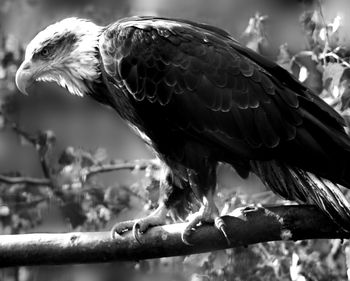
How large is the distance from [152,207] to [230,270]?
0.63 metres

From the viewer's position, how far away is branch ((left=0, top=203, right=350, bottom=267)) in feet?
19.7

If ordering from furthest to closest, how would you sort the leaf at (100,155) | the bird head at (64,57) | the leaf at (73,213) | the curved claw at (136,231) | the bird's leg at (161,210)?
the leaf at (100,155) < the leaf at (73,213) < the bird head at (64,57) < the bird's leg at (161,210) < the curved claw at (136,231)

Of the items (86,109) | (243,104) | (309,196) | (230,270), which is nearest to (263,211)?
(309,196)

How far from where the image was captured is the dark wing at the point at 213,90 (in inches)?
251

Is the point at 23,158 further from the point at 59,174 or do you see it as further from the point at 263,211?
the point at 263,211

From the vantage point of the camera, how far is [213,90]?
6520 millimetres

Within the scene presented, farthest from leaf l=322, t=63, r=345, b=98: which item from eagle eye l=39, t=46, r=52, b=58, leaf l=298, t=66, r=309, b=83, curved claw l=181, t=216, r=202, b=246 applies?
eagle eye l=39, t=46, r=52, b=58

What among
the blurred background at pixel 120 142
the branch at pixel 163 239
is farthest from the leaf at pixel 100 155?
the branch at pixel 163 239

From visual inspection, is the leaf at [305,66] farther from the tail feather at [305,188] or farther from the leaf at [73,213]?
the leaf at [73,213]

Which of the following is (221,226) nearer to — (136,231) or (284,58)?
(136,231)

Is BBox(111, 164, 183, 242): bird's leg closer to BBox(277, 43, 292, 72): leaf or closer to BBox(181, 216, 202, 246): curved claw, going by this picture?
BBox(181, 216, 202, 246): curved claw

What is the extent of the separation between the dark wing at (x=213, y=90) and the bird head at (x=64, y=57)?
0.24 metres

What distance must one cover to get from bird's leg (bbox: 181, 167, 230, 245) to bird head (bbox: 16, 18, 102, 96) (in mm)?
916

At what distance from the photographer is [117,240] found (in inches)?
242
